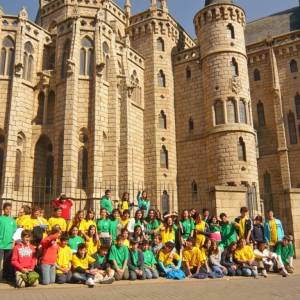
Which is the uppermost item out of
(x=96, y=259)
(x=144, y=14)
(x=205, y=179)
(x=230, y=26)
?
(x=144, y=14)

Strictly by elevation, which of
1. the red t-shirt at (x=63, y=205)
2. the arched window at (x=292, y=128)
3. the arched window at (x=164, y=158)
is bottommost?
the red t-shirt at (x=63, y=205)

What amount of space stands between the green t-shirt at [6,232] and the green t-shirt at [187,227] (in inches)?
203

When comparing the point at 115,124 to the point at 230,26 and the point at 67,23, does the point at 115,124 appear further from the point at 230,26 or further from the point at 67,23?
the point at 230,26

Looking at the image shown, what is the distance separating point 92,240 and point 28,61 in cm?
1630

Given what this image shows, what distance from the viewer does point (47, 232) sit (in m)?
10.2

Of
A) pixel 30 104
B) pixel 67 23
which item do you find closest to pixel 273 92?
pixel 67 23

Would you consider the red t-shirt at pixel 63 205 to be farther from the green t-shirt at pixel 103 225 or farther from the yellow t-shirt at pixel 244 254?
the yellow t-shirt at pixel 244 254

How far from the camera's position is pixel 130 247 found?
10.4 meters

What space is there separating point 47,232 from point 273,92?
2388cm

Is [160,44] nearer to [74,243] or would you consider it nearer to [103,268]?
[74,243]

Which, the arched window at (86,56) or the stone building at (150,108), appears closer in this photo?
the stone building at (150,108)

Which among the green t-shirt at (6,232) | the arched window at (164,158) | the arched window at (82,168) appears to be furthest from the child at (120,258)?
the arched window at (164,158)

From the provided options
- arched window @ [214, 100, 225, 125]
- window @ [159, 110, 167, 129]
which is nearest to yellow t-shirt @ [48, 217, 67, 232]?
arched window @ [214, 100, 225, 125]

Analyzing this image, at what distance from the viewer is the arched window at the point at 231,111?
1012 inches
